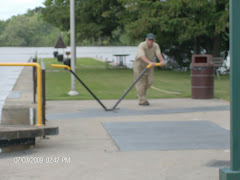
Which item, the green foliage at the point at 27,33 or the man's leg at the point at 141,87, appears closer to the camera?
the man's leg at the point at 141,87

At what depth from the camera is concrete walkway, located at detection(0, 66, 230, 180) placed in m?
5.73

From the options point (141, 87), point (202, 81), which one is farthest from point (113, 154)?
point (202, 81)

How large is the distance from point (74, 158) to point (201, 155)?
1.67 m

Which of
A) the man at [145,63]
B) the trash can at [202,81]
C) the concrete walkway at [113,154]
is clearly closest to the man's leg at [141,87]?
the man at [145,63]

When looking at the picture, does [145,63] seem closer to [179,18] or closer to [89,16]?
[179,18]

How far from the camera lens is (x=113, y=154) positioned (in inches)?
267

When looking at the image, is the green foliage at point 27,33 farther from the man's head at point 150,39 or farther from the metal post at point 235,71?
the metal post at point 235,71

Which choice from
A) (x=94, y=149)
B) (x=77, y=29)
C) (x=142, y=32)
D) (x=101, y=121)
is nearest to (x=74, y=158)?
(x=94, y=149)

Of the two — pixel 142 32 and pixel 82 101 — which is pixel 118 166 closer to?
pixel 82 101

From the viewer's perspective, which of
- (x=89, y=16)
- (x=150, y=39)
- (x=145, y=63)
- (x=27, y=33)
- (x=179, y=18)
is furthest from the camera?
(x=27, y=33)

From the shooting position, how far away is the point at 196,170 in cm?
586

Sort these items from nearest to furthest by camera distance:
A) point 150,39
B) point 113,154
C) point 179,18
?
point 113,154 < point 150,39 < point 179,18

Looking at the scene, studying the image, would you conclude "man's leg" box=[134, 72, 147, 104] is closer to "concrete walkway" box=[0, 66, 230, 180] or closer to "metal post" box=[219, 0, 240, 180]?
"concrete walkway" box=[0, 66, 230, 180]

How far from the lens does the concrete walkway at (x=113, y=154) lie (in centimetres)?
573
